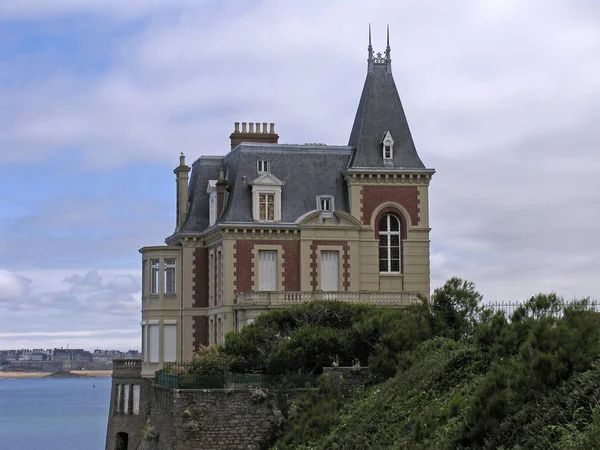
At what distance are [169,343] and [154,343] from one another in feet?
2.49

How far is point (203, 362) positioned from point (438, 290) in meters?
9.15

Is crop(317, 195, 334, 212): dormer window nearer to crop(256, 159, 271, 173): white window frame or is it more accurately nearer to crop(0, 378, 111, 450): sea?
crop(256, 159, 271, 173): white window frame

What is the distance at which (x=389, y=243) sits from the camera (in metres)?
56.6

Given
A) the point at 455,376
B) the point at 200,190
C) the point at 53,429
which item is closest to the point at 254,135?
the point at 200,190

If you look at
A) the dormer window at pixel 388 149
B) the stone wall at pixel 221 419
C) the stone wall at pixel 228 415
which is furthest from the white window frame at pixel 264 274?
the stone wall at pixel 221 419

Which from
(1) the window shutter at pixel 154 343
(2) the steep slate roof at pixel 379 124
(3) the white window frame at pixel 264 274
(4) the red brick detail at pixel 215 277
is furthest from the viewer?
(1) the window shutter at pixel 154 343

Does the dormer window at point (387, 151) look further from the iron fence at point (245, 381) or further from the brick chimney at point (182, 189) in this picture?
the iron fence at point (245, 381)

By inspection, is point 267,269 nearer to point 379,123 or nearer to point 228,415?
point 379,123

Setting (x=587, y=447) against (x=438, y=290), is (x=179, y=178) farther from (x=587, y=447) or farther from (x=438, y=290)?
(x=587, y=447)

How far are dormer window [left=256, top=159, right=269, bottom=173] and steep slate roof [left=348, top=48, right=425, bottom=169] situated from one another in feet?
13.1

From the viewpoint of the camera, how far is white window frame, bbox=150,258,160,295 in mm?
57188

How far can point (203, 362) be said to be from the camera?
4403 centimetres

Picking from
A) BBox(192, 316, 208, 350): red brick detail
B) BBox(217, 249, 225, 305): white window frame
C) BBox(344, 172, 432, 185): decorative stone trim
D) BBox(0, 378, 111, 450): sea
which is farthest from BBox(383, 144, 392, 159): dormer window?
BBox(0, 378, 111, 450): sea

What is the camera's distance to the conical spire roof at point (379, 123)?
56.8 meters
